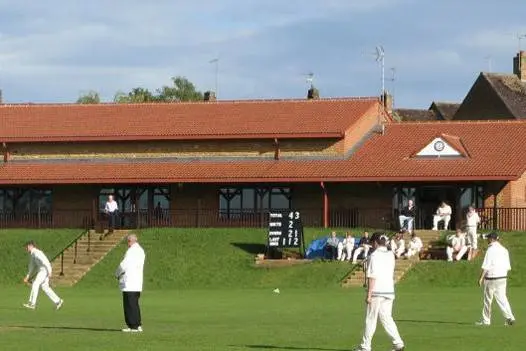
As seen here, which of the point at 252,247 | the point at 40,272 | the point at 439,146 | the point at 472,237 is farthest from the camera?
the point at 439,146

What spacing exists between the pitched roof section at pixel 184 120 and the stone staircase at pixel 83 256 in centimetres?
631

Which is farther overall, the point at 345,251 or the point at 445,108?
the point at 445,108

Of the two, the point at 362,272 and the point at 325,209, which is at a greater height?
the point at 325,209

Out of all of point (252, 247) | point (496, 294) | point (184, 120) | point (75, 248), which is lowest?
point (496, 294)

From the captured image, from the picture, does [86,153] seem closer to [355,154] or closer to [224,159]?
[224,159]

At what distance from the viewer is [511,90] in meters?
76.9

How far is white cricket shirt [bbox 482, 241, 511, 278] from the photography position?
23.4 m

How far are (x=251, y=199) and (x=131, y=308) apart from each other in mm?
32840

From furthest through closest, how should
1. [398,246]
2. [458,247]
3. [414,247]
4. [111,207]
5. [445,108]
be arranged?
[445,108]
[111,207]
[414,247]
[398,246]
[458,247]

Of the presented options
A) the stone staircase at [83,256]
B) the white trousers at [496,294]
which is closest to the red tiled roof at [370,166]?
the stone staircase at [83,256]

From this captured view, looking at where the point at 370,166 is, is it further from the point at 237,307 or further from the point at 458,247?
the point at 237,307

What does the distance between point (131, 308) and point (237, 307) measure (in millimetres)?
8876

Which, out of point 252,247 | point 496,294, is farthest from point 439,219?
point 496,294

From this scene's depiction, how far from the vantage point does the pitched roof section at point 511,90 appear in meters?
74.4
